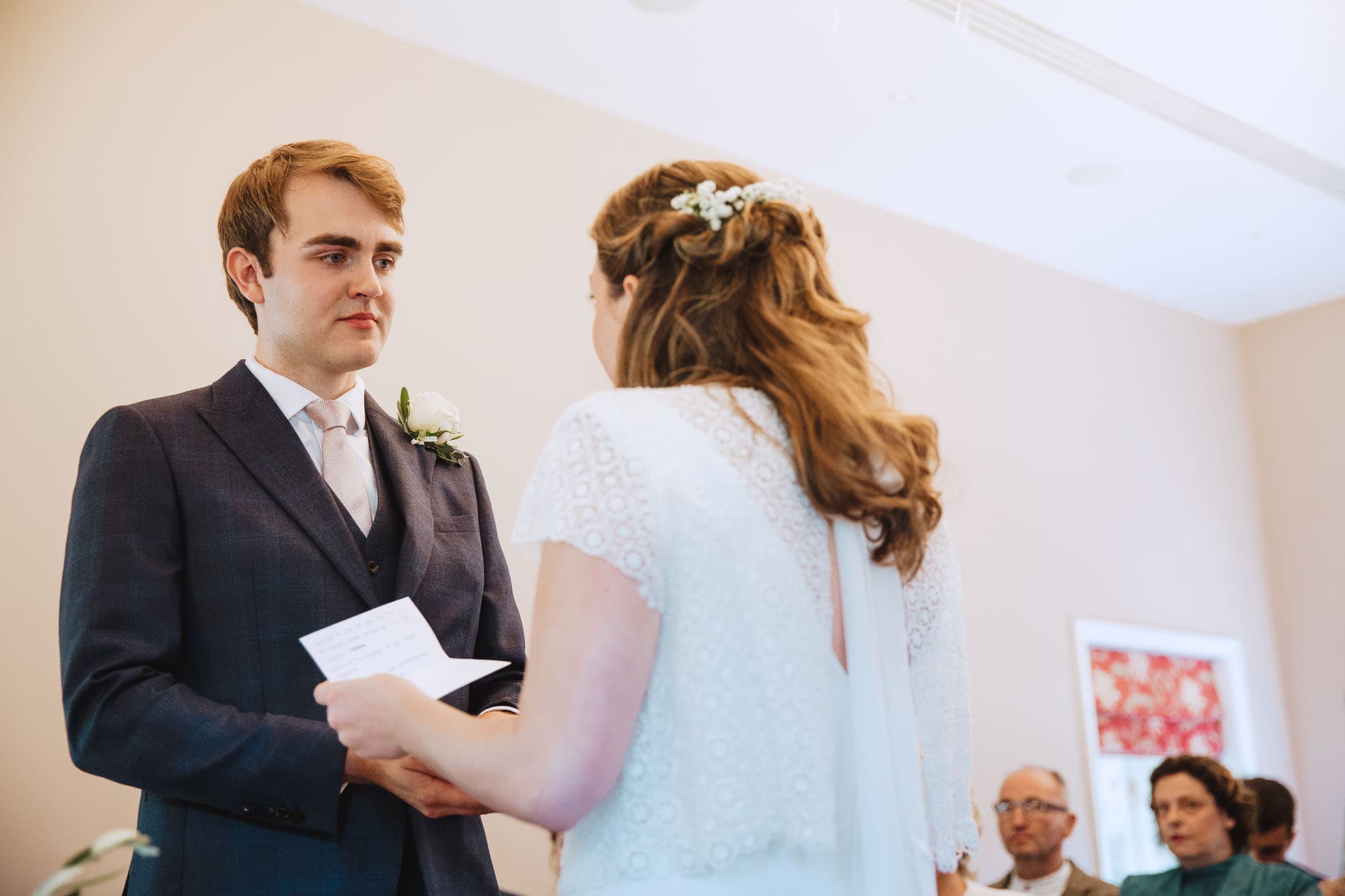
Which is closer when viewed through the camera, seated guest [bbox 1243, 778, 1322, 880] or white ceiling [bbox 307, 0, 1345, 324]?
white ceiling [bbox 307, 0, 1345, 324]

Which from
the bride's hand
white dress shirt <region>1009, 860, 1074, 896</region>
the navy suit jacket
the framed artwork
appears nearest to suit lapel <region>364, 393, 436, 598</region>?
the navy suit jacket

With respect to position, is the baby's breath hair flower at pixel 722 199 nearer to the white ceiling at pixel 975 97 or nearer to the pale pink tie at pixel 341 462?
the pale pink tie at pixel 341 462

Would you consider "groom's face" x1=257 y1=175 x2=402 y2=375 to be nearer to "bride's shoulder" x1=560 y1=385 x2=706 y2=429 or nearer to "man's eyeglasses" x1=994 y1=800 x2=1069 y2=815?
"bride's shoulder" x1=560 y1=385 x2=706 y2=429

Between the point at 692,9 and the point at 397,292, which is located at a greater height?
the point at 692,9

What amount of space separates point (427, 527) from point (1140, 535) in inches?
236

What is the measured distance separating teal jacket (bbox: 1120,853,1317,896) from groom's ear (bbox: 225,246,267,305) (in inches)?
158

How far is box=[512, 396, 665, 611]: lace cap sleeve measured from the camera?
1.29 m

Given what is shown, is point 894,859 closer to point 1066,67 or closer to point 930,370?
point 1066,67

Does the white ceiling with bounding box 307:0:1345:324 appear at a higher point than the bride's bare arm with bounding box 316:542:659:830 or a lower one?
higher

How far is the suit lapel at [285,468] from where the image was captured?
1.80 m

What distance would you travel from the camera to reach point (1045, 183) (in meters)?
6.13

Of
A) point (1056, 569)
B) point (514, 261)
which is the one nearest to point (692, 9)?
point (514, 261)

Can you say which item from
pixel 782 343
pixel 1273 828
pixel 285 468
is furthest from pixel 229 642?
pixel 1273 828

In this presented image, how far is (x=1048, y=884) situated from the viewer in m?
5.15
